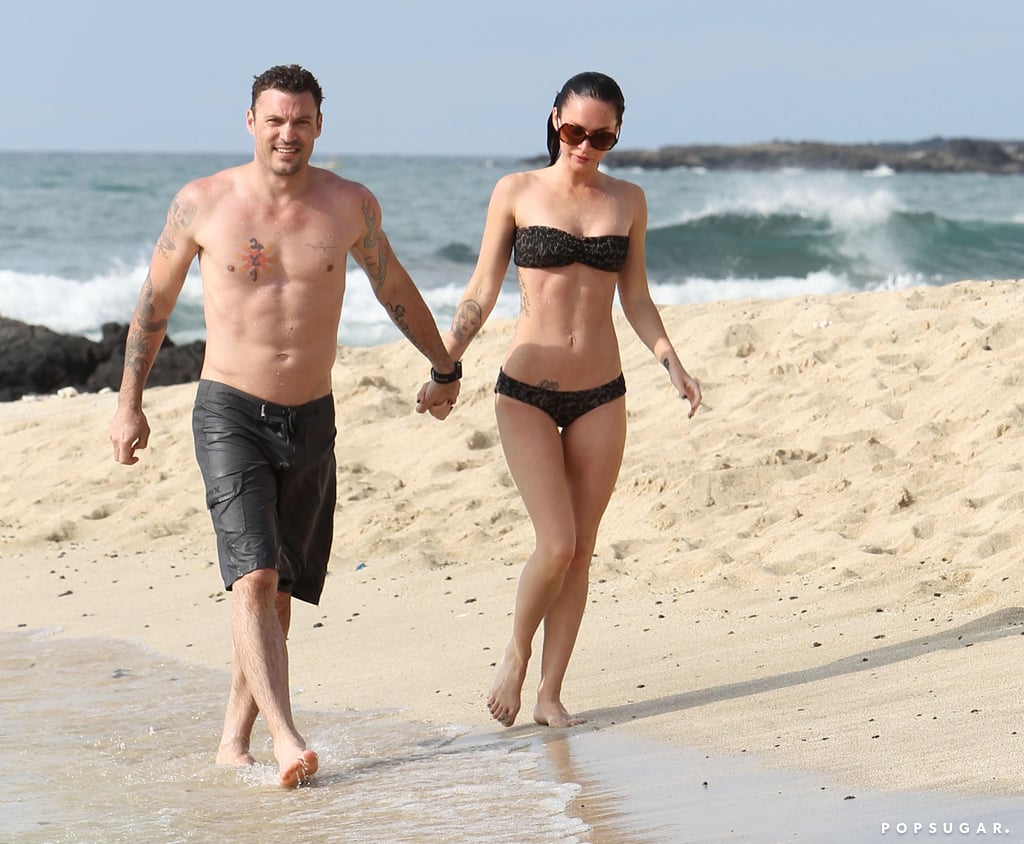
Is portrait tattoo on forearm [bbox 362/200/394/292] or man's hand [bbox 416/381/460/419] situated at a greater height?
portrait tattoo on forearm [bbox 362/200/394/292]

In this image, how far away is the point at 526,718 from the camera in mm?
5008

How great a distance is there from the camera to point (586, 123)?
15.5 ft

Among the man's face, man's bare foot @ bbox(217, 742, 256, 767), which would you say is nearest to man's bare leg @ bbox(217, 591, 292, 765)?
man's bare foot @ bbox(217, 742, 256, 767)

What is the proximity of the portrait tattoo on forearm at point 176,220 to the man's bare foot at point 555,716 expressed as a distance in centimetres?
189

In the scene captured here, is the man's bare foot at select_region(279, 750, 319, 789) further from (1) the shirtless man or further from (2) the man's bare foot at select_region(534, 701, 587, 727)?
(2) the man's bare foot at select_region(534, 701, 587, 727)

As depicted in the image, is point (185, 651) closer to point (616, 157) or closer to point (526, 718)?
point (526, 718)

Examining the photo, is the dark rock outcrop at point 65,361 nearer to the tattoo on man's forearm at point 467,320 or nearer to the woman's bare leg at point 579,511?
the tattoo on man's forearm at point 467,320

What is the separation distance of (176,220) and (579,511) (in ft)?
5.15

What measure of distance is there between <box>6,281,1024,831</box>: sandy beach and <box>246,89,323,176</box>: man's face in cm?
195

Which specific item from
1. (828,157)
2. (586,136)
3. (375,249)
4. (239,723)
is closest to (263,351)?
(375,249)

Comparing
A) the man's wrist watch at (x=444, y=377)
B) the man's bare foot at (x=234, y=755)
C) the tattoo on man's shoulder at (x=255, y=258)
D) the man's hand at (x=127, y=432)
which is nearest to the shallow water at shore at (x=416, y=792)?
the man's bare foot at (x=234, y=755)

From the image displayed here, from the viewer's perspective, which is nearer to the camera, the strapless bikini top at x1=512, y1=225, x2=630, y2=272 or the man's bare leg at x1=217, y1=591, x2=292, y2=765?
the man's bare leg at x1=217, y1=591, x2=292, y2=765

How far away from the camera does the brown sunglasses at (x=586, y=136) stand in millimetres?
4746

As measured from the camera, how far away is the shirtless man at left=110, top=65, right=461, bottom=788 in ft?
14.1
